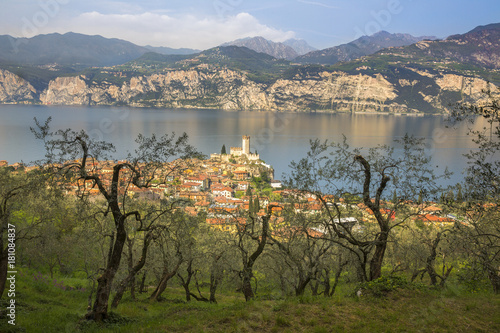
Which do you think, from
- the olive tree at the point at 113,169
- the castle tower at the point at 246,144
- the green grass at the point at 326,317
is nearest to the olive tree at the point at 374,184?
the green grass at the point at 326,317

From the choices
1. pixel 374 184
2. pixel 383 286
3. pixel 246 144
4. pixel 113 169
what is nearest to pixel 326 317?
pixel 383 286

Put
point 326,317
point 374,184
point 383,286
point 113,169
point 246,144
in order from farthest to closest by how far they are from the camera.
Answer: point 246,144 < point 374,184 < point 383,286 < point 113,169 < point 326,317

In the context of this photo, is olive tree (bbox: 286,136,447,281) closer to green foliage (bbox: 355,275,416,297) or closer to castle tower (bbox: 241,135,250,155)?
green foliage (bbox: 355,275,416,297)

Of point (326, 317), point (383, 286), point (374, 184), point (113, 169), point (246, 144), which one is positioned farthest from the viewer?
point (246, 144)

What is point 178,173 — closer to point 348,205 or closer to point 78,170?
point 78,170

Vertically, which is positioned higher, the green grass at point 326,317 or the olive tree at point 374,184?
the olive tree at point 374,184

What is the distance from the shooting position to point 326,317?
7.00m

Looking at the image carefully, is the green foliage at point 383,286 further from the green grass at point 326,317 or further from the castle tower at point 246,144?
the castle tower at point 246,144

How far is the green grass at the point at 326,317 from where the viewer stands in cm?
654

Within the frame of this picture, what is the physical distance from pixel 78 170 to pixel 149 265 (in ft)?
19.7

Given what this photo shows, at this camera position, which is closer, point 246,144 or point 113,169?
point 113,169

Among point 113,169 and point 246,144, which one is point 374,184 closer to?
point 113,169

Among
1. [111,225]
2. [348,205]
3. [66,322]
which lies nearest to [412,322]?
[348,205]

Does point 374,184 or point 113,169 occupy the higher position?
point 113,169
